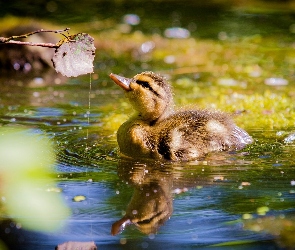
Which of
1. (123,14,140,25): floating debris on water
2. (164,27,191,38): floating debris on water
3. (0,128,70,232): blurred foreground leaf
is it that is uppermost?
(123,14,140,25): floating debris on water

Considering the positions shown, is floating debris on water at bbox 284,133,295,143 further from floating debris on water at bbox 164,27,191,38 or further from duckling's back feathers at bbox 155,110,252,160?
floating debris on water at bbox 164,27,191,38

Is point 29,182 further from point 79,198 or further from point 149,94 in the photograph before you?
point 149,94

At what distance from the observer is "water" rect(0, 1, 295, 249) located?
4395 millimetres

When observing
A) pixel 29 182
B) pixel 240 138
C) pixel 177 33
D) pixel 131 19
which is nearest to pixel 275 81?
pixel 240 138

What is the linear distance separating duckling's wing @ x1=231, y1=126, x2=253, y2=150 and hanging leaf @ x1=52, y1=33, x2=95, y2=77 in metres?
1.81

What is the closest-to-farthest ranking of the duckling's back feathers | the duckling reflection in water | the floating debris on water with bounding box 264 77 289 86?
the duckling reflection in water
the duckling's back feathers
the floating debris on water with bounding box 264 77 289 86

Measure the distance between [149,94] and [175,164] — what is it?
2.22 ft

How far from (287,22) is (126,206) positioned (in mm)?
10287

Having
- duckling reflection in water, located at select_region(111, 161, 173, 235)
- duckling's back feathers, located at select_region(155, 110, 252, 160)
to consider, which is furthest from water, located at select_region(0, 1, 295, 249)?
duckling's back feathers, located at select_region(155, 110, 252, 160)

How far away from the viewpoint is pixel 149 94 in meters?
6.11

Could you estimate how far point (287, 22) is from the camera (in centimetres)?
1432

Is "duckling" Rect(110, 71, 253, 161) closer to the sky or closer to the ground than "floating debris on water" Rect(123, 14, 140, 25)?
closer to the ground

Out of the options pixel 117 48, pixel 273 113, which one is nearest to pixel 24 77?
pixel 117 48

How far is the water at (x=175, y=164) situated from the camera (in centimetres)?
439
